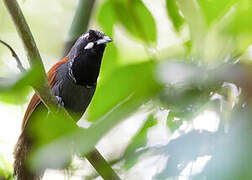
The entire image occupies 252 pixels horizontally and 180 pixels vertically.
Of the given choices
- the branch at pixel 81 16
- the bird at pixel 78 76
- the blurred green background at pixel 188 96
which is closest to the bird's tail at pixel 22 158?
the bird at pixel 78 76

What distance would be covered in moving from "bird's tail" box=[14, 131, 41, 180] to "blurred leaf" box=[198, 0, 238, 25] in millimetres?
2317

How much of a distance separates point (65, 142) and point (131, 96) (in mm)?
118

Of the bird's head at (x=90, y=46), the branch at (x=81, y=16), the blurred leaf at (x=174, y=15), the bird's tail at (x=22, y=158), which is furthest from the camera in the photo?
the bird's head at (x=90, y=46)

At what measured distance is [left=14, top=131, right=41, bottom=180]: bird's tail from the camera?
9.13ft

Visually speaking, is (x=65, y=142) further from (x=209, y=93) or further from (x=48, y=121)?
(x=209, y=93)

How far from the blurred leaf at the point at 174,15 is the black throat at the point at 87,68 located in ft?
7.82

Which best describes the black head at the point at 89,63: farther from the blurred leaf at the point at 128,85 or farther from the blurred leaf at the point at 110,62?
the blurred leaf at the point at 128,85

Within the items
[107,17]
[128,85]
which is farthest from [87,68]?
[128,85]

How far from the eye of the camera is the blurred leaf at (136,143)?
65 cm

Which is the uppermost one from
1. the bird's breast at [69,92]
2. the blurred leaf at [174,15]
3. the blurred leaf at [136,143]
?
the blurred leaf at [174,15]

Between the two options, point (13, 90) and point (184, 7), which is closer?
point (13, 90)

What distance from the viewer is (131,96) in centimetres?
56

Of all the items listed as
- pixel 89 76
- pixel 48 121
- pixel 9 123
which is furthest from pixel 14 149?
pixel 48 121

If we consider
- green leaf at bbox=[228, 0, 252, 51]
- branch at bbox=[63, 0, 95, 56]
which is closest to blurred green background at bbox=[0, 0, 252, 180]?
green leaf at bbox=[228, 0, 252, 51]
